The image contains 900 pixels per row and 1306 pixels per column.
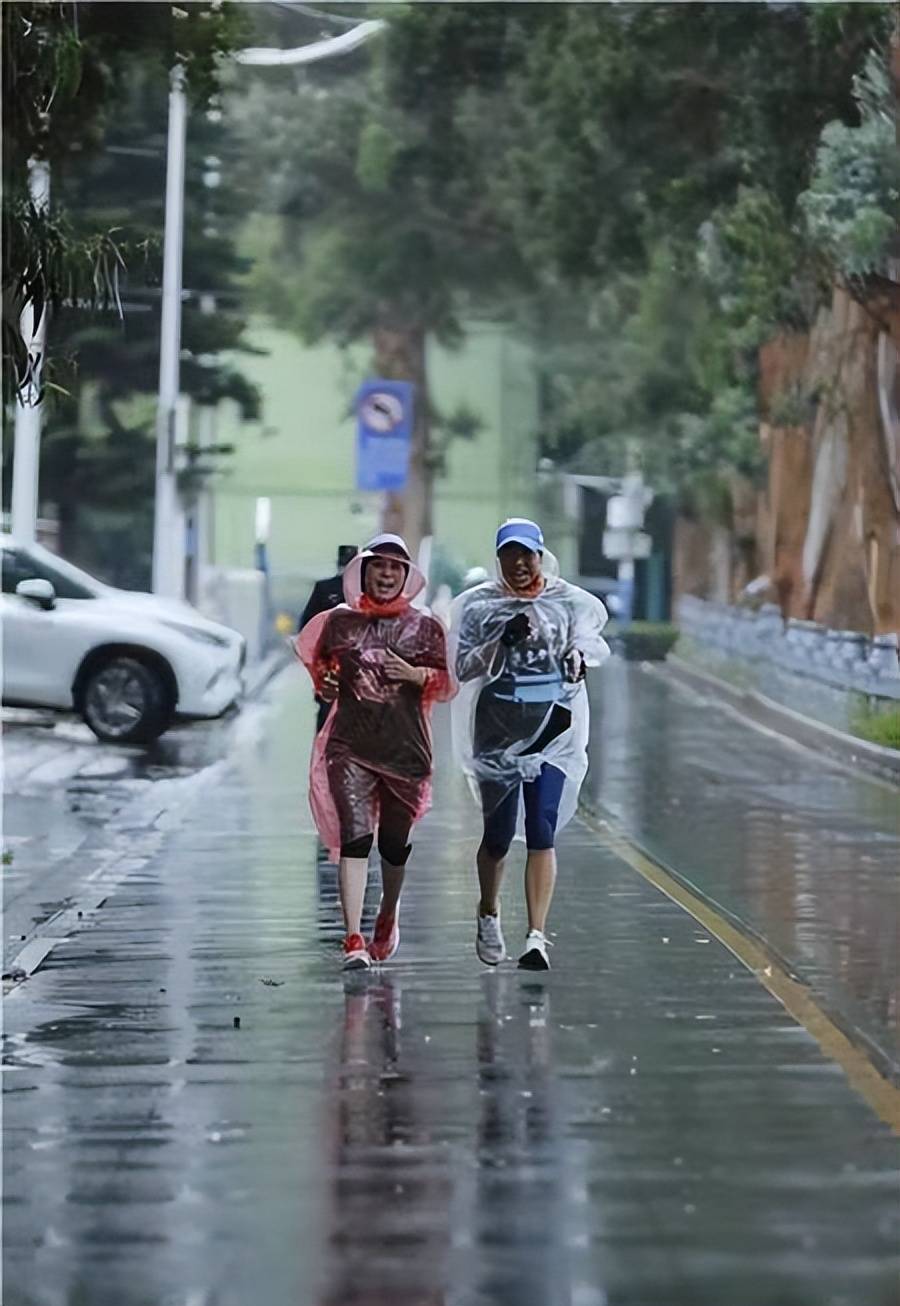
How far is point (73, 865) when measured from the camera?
13.9 m

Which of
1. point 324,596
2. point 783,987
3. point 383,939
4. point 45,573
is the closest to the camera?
point 783,987

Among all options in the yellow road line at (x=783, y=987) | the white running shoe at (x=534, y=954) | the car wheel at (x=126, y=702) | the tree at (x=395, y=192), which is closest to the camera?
the yellow road line at (x=783, y=987)

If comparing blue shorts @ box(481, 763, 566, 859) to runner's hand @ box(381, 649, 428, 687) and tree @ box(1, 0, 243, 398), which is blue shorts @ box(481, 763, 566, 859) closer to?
runner's hand @ box(381, 649, 428, 687)

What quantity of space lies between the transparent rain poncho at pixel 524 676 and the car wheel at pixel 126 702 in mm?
6478

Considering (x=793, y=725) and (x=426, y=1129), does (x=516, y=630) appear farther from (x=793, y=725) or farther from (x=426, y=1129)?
(x=793, y=725)

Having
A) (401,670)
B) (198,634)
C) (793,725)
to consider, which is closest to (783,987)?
(401,670)

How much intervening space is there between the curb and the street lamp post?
2893 mm

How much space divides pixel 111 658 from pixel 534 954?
6819 mm

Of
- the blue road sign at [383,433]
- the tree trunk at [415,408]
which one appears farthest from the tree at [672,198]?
the blue road sign at [383,433]

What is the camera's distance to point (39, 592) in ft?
53.2

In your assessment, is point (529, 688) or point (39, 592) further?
point (39, 592)

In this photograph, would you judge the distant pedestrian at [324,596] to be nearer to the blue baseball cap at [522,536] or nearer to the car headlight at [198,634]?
the blue baseball cap at [522,536]

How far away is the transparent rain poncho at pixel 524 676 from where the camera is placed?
1033 cm

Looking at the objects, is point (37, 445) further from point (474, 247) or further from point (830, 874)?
point (830, 874)
